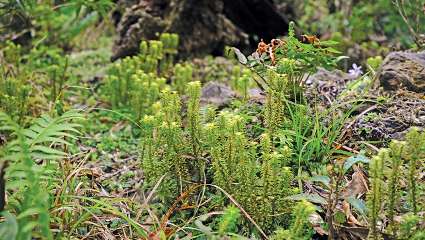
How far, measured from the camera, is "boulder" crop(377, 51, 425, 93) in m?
3.21

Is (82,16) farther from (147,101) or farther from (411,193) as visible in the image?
(411,193)

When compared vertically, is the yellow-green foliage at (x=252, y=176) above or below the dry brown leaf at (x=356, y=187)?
above

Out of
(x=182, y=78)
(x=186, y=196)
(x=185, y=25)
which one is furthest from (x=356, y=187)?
(x=185, y=25)

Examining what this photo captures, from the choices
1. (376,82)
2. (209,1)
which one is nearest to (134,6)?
(209,1)

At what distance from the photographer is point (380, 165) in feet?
5.99

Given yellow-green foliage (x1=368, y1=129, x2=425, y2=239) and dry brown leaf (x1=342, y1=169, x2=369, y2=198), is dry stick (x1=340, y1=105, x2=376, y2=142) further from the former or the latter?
yellow-green foliage (x1=368, y1=129, x2=425, y2=239)

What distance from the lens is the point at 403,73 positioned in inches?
128

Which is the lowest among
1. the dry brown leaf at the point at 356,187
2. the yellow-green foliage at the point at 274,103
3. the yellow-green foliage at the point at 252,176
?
the dry brown leaf at the point at 356,187

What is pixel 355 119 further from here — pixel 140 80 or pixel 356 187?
pixel 140 80

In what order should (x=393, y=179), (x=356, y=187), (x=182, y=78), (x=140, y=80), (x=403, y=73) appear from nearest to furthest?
1. (x=393, y=179)
2. (x=356, y=187)
3. (x=403, y=73)
4. (x=140, y=80)
5. (x=182, y=78)

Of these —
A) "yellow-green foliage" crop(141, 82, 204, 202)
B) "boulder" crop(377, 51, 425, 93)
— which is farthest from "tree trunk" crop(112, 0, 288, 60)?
"yellow-green foliage" crop(141, 82, 204, 202)

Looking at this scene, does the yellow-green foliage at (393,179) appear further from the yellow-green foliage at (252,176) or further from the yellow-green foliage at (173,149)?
the yellow-green foliage at (173,149)

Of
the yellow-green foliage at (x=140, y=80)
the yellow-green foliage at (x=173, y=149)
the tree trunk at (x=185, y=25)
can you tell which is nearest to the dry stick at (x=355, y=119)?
the yellow-green foliage at (x=173, y=149)

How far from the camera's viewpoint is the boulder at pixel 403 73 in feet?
10.5
